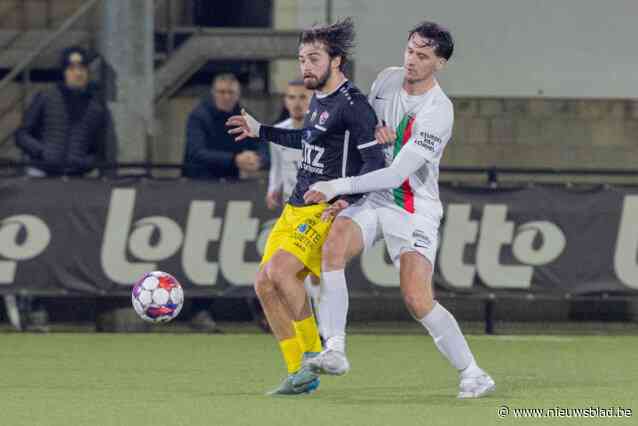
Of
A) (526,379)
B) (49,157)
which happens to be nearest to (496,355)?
(526,379)

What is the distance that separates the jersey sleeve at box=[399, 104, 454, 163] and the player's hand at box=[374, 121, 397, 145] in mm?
85

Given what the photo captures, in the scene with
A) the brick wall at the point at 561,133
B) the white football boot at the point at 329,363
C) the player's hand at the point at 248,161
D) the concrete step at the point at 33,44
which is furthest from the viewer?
the concrete step at the point at 33,44

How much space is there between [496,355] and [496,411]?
3610 millimetres

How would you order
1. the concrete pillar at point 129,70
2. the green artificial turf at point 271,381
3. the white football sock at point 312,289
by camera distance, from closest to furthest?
the green artificial turf at point 271,381 → the white football sock at point 312,289 → the concrete pillar at point 129,70

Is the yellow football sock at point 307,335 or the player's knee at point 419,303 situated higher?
the player's knee at point 419,303

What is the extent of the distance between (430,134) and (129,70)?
5829mm

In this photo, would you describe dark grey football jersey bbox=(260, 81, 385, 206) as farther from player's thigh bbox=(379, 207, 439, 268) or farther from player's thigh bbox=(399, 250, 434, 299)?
player's thigh bbox=(399, 250, 434, 299)

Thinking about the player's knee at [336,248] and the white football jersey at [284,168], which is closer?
A: the player's knee at [336,248]

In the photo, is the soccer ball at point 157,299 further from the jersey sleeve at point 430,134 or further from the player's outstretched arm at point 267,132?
the jersey sleeve at point 430,134

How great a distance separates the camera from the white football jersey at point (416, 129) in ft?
27.3

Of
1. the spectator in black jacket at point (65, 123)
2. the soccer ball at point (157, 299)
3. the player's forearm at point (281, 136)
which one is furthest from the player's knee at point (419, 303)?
the spectator in black jacket at point (65, 123)

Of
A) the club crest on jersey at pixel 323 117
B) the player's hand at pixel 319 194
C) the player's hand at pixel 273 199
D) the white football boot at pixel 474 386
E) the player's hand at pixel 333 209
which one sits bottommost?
the white football boot at pixel 474 386

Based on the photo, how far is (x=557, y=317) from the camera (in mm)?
14078

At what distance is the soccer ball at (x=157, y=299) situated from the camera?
9422mm
